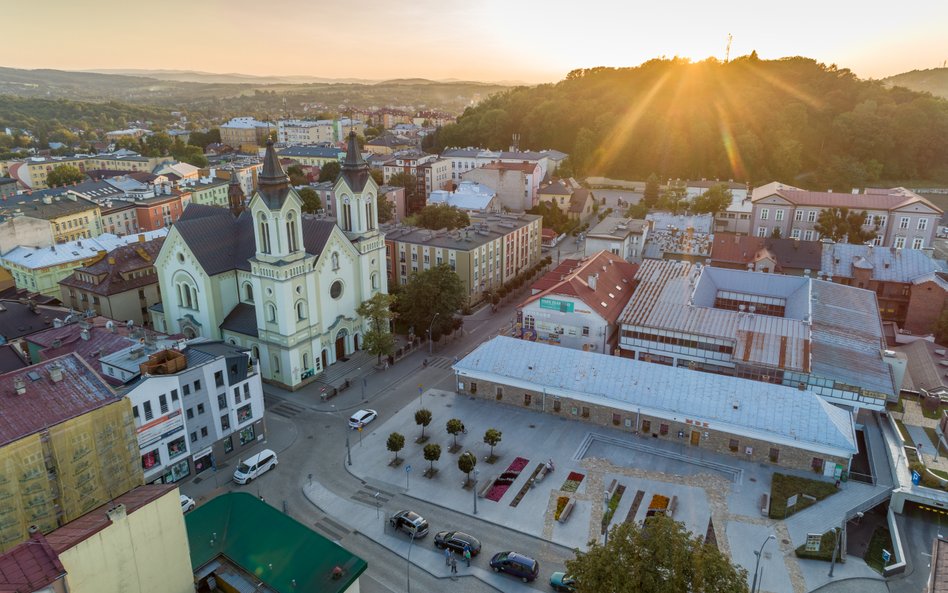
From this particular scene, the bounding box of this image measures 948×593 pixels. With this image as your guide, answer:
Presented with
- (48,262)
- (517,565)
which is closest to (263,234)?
(517,565)

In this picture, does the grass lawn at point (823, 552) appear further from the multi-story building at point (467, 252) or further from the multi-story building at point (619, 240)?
the multi-story building at point (619, 240)

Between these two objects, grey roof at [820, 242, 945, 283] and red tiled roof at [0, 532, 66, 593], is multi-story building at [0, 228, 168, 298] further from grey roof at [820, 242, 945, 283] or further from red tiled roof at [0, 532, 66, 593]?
grey roof at [820, 242, 945, 283]

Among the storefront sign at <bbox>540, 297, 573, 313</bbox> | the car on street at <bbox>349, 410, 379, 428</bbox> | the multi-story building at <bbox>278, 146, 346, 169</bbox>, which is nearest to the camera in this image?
the car on street at <bbox>349, 410, 379, 428</bbox>

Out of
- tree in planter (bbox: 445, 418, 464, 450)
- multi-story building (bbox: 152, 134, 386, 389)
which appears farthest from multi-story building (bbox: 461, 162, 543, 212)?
tree in planter (bbox: 445, 418, 464, 450)

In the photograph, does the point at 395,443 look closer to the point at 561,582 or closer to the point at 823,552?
the point at 561,582

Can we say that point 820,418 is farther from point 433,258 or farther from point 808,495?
point 433,258

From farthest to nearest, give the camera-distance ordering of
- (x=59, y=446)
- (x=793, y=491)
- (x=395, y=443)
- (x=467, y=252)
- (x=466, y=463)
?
(x=467, y=252) → (x=395, y=443) → (x=466, y=463) → (x=793, y=491) → (x=59, y=446)
